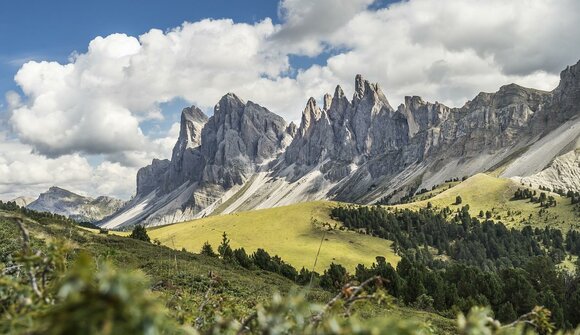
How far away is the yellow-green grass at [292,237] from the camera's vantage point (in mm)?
112062

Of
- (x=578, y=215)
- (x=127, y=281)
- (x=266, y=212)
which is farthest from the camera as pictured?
(x=578, y=215)

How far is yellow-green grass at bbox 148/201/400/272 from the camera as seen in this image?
11206cm

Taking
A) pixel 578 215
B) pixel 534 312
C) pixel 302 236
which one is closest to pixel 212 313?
pixel 534 312

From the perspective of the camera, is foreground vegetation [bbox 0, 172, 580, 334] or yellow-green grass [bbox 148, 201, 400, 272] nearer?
foreground vegetation [bbox 0, 172, 580, 334]

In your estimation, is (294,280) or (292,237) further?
(292,237)

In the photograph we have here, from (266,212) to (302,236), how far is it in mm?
29694

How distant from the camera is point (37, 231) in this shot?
4947 cm

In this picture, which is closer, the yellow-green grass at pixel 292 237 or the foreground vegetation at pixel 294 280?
the foreground vegetation at pixel 294 280

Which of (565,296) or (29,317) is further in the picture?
(565,296)

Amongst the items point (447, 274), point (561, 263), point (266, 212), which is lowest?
point (561, 263)

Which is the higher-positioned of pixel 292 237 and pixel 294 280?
pixel 292 237

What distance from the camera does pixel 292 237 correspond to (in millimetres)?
132375

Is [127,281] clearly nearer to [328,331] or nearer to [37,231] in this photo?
[328,331]

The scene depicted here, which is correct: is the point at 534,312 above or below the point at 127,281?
below
